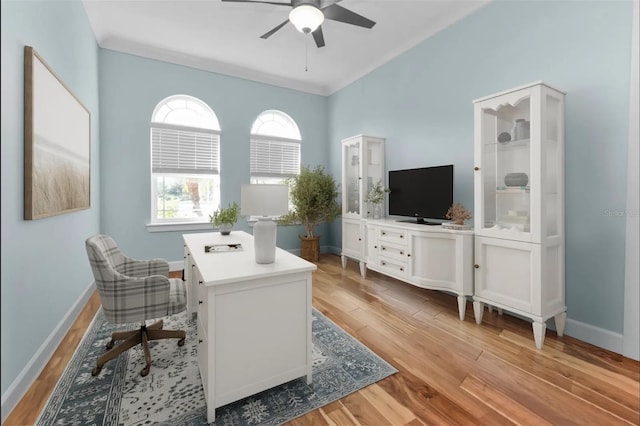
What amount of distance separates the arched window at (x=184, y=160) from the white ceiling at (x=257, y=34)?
73 cm

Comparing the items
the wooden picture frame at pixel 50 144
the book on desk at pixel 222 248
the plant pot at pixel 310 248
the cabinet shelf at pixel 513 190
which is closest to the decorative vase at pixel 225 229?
the book on desk at pixel 222 248

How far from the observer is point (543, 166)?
7.33 ft

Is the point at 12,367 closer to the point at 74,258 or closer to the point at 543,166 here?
the point at 74,258

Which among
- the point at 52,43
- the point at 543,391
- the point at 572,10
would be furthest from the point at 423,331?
the point at 52,43

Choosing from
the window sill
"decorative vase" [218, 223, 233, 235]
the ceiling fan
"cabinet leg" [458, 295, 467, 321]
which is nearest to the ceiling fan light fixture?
the ceiling fan

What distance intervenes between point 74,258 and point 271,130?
11.6ft

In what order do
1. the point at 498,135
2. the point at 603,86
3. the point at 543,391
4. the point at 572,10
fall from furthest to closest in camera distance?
the point at 498,135, the point at 572,10, the point at 603,86, the point at 543,391

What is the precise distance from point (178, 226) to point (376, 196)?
3037 millimetres

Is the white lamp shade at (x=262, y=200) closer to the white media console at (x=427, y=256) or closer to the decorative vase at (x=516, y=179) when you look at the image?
the white media console at (x=427, y=256)

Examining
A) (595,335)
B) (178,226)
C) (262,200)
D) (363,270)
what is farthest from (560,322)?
(178,226)

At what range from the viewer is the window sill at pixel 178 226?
14.0ft

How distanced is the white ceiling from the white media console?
2.43m

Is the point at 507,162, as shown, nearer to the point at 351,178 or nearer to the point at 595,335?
the point at 595,335

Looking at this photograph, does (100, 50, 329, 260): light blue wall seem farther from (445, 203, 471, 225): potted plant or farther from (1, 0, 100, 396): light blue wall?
(445, 203, 471, 225): potted plant
